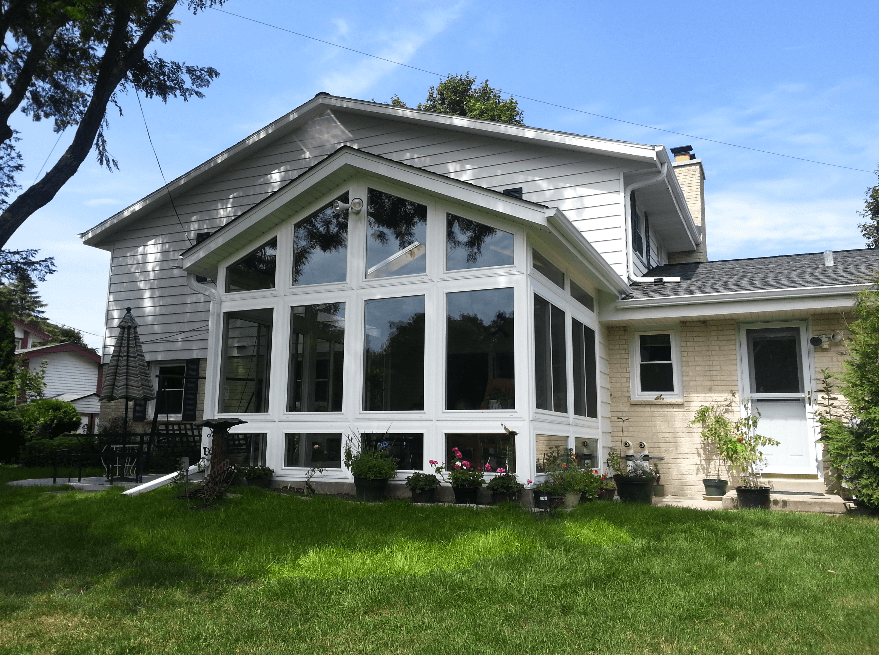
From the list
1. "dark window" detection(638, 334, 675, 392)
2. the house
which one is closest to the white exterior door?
the house


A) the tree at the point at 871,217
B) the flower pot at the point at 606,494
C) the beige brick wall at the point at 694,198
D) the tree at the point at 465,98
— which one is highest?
the tree at the point at 465,98

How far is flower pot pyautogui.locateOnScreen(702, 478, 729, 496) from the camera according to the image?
9414 millimetres

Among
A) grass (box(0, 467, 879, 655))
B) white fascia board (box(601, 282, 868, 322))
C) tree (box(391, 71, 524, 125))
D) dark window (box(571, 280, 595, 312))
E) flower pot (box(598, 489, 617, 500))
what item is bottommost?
grass (box(0, 467, 879, 655))

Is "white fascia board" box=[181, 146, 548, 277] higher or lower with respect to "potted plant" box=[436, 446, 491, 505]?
higher

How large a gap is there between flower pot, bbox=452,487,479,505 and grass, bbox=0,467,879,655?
1.86 ft

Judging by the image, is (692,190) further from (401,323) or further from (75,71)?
(75,71)

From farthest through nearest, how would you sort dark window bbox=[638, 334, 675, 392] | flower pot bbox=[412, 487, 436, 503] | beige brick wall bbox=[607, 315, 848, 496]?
dark window bbox=[638, 334, 675, 392], beige brick wall bbox=[607, 315, 848, 496], flower pot bbox=[412, 487, 436, 503]

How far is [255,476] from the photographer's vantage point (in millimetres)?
8891

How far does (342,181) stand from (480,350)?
3134mm

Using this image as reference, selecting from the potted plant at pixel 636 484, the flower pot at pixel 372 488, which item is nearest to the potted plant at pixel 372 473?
the flower pot at pixel 372 488

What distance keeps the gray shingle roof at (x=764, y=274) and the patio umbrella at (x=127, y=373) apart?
23.5ft

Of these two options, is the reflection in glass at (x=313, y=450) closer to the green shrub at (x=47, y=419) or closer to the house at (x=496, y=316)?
the house at (x=496, y=316)

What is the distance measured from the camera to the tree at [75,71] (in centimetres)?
1159

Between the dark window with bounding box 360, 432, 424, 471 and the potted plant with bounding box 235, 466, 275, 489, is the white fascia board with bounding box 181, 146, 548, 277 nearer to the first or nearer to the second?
the dark window with bounding box 360, 432, 424, 471
